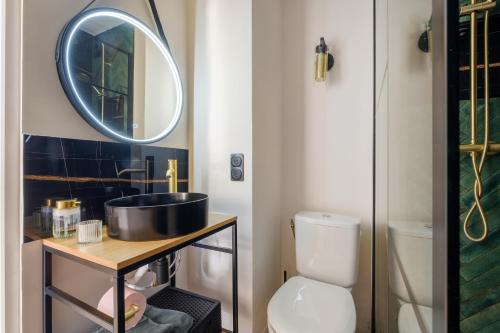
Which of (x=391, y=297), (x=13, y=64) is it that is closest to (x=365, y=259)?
(x=391, y=297)

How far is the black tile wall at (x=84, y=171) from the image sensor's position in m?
0.75

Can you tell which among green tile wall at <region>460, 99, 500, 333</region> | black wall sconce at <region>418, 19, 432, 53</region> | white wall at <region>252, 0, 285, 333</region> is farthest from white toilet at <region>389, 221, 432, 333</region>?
white wall at <region>252, 0, 285, 333</region>

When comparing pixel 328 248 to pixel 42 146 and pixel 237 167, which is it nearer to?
pixel 237 167

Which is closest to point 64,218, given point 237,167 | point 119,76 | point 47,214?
point 47,214

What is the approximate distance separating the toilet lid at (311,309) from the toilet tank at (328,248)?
0.08 m

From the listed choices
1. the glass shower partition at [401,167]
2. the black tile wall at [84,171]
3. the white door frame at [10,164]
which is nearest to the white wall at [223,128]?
the black tile wall at [84,171]

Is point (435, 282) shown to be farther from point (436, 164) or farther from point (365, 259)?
point (365, 259)

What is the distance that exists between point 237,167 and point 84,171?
0.69m

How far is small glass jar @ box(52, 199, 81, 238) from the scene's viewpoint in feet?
2.48

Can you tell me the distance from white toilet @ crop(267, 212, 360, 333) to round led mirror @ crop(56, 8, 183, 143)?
994 millimetres

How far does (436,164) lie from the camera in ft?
1.23

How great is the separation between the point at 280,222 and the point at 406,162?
3.35 ft

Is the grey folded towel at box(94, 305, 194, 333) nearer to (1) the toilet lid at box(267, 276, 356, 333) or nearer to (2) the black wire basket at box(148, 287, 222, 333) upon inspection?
(2) the black wire basket at box(148, 287, 222, 333)

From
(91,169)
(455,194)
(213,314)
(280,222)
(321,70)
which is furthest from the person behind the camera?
(280,222)
